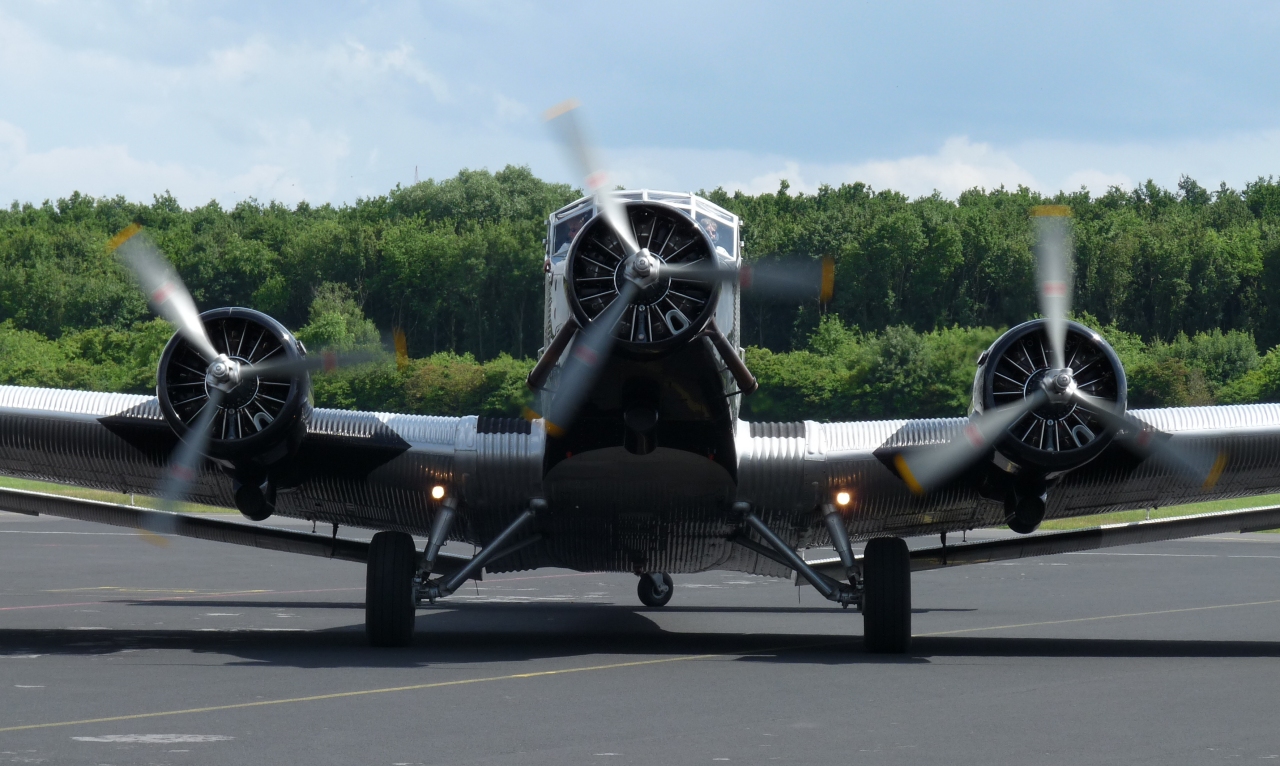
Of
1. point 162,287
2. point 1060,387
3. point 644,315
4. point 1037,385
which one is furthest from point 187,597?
point 1060,387

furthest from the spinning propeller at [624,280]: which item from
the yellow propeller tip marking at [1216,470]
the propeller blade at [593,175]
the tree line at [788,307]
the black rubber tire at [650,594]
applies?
the tree line at [788,307]

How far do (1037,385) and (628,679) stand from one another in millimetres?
4812

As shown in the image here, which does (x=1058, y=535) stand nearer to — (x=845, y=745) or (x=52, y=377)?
(x=845, y=745)

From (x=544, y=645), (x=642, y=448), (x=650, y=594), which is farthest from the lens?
(x=650, y=594)

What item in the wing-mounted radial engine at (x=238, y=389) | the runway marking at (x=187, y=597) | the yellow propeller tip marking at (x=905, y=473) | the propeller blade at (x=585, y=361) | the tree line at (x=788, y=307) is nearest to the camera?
the propeller blade at (x=585, y=361)

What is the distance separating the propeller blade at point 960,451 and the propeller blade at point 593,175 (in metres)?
3.99

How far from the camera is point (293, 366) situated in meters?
13.7

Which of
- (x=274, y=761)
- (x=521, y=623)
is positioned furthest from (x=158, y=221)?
(x=274, y=761)

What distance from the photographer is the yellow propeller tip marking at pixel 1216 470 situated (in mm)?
15312

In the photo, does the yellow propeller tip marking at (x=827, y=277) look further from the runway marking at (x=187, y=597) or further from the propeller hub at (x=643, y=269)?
the runway marking at (x=187, y=597)

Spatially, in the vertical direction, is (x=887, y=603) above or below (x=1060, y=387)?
below

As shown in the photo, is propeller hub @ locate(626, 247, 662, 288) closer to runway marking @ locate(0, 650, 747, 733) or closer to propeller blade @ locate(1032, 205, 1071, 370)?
runway marking @ locate(0, 650, 747, 733)

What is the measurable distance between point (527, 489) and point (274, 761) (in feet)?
22.9

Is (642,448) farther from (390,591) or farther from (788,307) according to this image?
(788,307)
